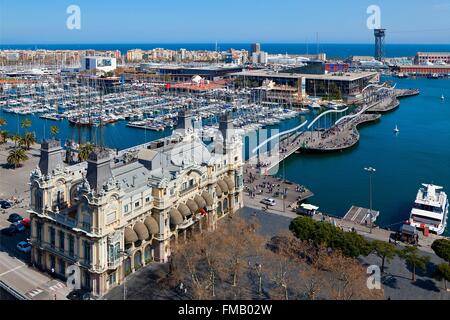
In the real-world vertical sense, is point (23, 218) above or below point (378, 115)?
below

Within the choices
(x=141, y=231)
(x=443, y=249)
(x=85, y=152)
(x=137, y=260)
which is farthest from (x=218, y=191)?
(x=85, y=152)

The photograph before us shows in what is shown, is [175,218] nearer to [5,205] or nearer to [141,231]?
[141,231]

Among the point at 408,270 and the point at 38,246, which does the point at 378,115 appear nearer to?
the point at 408,270

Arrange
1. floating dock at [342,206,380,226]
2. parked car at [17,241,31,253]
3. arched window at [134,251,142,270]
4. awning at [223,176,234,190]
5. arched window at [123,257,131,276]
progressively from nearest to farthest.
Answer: arched window at [123,257,131,276] < arched window at [134,251,142,270] < parked car at [17,241,31,253] < awning at [223,176,234,190] < floating dock at [342,206,380,226]

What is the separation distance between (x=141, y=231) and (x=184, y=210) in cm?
557

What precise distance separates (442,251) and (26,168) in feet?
188

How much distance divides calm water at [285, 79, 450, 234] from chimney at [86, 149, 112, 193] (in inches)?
1284

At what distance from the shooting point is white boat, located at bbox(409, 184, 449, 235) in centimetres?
5044

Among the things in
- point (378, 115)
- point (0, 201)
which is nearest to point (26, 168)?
point (0, 201)

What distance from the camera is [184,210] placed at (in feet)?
138

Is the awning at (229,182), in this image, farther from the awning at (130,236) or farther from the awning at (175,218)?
the awning at (130,236)

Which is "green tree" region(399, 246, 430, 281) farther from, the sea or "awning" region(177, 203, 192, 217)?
"awning" region(177, 203, 192, 217)

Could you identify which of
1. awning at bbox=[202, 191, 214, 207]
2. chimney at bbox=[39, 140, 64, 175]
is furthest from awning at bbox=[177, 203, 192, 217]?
chimney at bbox=[39, 140, 64, 175]
